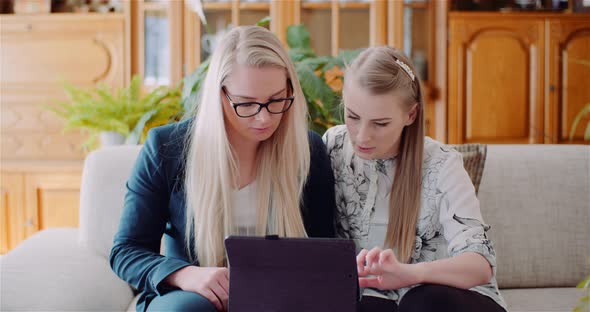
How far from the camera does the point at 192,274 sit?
1213mm

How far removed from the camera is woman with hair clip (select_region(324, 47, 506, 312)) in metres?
1.23

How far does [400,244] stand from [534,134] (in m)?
2.33

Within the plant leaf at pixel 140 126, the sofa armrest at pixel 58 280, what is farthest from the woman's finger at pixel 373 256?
the plant leaf at pixel 140 126

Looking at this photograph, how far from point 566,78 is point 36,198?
113 inches

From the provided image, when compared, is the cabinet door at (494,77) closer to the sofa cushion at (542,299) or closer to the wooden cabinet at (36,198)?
the sofa cushion at (542,299)

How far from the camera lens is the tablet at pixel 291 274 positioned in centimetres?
102

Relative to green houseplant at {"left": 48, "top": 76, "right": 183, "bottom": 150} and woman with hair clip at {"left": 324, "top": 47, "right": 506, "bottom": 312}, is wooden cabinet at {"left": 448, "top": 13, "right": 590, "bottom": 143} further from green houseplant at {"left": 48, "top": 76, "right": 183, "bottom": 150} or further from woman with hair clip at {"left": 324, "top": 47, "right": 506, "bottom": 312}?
woman with hair clip at {"left": 324, "top": 47, "right": 506, "bottom": 312}

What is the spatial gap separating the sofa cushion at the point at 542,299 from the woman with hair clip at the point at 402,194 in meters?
0.29

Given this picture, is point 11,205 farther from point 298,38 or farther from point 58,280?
point 58,280

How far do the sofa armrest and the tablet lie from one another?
0.49 metres

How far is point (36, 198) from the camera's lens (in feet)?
10.9

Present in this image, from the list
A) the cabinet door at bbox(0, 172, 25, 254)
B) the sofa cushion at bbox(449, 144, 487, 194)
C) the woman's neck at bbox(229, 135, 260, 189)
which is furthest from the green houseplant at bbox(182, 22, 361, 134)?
the cabinet door at bbox(0, 172, 25, 254)

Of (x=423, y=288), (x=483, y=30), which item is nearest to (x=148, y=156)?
(x=423, y=288)

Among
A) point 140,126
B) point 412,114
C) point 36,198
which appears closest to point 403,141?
point 412,114
